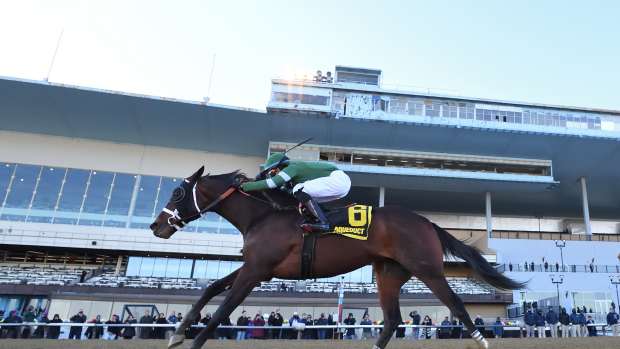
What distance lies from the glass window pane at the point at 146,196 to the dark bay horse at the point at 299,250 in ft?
134

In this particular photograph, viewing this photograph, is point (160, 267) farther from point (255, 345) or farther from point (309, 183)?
point (309, 183)

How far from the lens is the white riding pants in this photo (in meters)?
5.29

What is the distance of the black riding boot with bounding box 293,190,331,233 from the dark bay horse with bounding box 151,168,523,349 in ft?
0.42

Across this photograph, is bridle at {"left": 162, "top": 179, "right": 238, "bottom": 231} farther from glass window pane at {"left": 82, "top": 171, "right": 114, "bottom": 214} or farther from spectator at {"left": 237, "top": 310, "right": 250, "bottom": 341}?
glass window pane at {"left": 82, "top": 171, "right": 114, "bottom": 214}

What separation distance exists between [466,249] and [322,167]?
6.98ft

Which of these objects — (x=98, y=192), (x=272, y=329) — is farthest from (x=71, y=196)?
(x=272, y=329)

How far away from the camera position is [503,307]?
1375 inches

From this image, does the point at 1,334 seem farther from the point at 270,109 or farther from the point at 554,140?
the point at 554,140

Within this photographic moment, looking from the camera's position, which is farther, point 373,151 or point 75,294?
point 373,151

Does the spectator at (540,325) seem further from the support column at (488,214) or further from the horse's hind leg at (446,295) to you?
the support column at (488,214)

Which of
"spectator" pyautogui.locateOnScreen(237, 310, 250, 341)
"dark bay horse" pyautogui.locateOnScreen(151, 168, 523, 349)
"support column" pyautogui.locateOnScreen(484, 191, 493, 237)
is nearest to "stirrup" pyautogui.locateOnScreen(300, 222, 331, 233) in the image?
"dark bay horse" pyautogui.locateOnScreen(151, 168, 523, 349)

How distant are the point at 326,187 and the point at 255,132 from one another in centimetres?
3832

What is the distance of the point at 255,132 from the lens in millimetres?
43062

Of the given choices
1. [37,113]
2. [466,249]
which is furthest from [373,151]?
[466,249]
